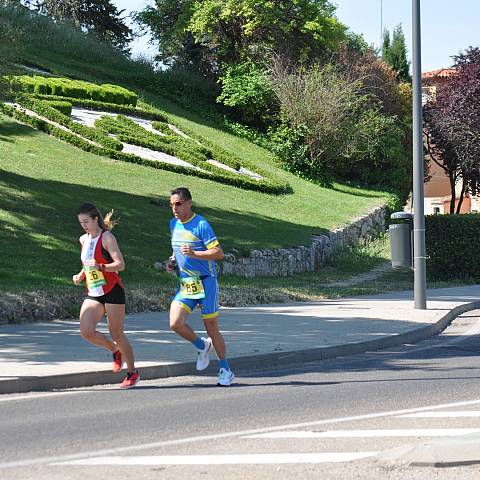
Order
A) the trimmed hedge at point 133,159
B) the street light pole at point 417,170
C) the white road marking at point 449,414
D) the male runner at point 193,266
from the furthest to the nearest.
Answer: the trimmed hedge at point 133,159
the street light pole at point 417,170
the male runner at point 193,266
the white road marking at point 449,414

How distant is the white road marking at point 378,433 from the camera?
26.9 ft

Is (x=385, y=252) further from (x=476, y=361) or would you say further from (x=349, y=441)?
(x=349, y=441)

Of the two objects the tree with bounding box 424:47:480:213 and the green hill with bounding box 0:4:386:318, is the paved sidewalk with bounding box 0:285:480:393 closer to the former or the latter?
the green hill with bounding box 0:4:386:318

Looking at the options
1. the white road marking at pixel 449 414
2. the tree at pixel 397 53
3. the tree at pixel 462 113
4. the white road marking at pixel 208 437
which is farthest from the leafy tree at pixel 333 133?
the white road marking at pixel 449 414

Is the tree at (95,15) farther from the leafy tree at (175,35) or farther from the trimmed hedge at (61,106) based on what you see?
the trimmed hedge at (61,106)

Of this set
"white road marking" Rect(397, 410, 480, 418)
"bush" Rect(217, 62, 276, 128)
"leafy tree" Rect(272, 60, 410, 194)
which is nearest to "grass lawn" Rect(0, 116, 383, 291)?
"leafy tree" Rect(272, 60, 410, 194)

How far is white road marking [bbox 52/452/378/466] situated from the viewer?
24.0 ft

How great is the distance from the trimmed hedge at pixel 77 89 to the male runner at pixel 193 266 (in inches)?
1309

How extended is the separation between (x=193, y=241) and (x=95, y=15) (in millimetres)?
62100

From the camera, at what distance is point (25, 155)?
34812 millimetres

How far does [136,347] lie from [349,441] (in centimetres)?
643

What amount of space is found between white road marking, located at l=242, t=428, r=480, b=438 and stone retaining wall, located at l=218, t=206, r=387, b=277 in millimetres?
17020

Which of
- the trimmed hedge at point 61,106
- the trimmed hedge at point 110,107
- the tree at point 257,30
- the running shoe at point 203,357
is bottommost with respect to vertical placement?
the running shoe at point 203,357

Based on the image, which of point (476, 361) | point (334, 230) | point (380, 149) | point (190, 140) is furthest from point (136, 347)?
point (380, 149)
